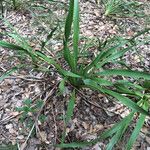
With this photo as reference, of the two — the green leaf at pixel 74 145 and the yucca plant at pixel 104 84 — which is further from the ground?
the yucca plant at pixel 104 84

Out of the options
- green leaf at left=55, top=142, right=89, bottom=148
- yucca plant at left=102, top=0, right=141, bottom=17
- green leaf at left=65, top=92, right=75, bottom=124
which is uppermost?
yucca plant at left=102, top=0, right=141, bottom=17

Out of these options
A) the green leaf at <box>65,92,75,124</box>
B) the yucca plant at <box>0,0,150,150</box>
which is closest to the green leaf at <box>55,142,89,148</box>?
the yucca plant at <box>0,0,150,150</box>

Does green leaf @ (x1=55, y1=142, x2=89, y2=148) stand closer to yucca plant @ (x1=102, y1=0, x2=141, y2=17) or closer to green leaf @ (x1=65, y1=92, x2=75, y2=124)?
green leaf @ (x1=65, y1=92, x2=75, y2=124)

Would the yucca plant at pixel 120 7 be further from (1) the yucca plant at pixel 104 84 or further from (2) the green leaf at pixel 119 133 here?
(2) the green leaf at pixel 119 133

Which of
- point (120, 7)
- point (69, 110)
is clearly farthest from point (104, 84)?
point (120, 7)

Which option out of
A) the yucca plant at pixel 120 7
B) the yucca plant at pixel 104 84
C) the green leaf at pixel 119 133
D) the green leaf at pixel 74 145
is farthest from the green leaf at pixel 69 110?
the yucca plant at pixel 120 7

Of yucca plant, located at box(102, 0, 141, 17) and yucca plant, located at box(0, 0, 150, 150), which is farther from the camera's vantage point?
yucca plant, located at box(102, 0, 141, 17)

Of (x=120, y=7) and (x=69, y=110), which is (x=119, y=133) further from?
(x=120, y=7)

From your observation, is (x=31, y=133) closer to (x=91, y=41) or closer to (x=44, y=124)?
(x=44, y=124)

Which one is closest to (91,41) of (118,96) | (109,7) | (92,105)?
(109,7)
